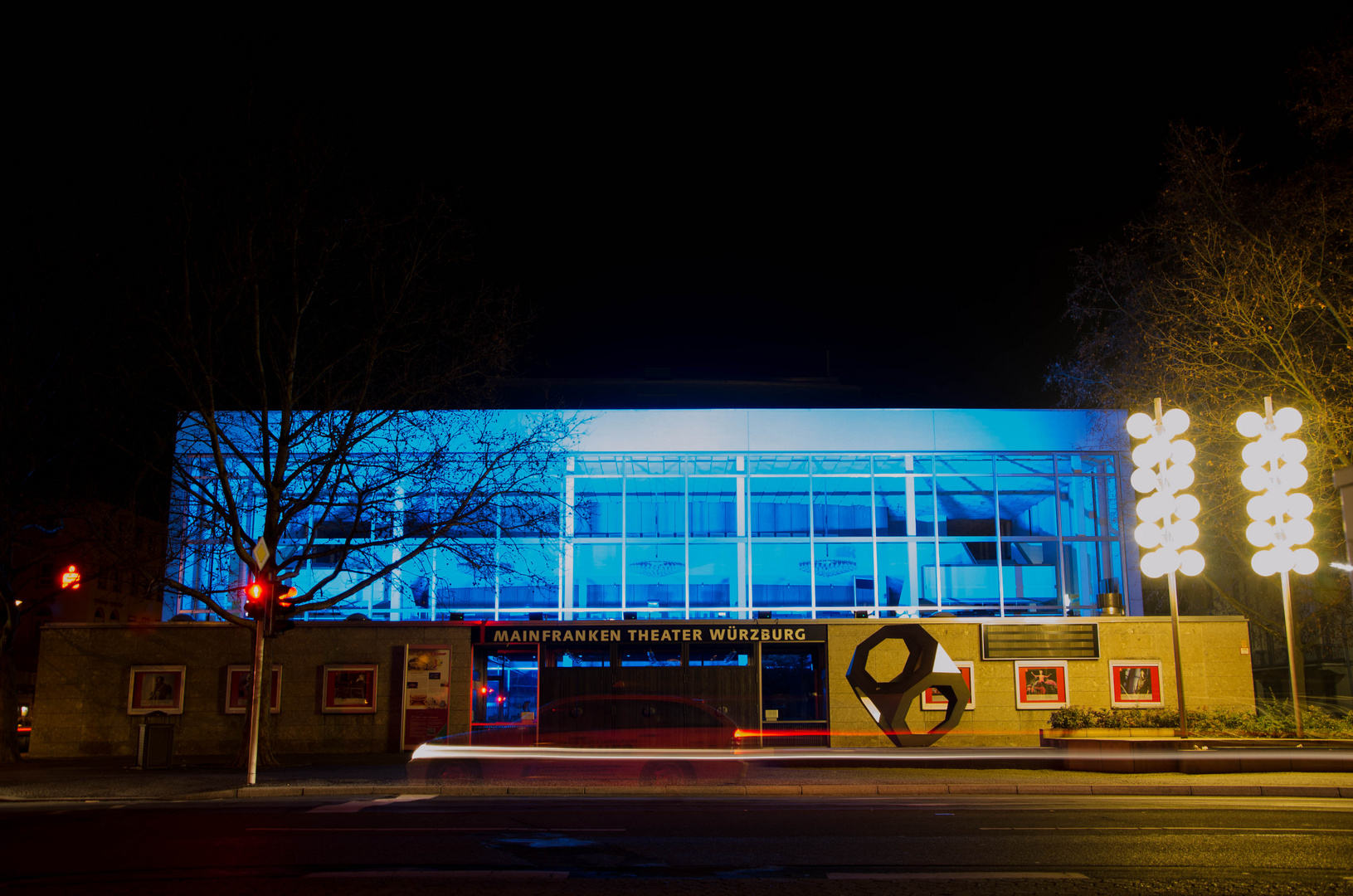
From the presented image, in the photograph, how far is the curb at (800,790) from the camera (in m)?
13.7

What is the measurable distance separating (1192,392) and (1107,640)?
6.19 meters

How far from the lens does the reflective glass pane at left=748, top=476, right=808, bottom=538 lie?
26188 mm

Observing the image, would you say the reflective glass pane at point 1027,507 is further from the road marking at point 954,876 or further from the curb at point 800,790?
the road marking at point 954,876

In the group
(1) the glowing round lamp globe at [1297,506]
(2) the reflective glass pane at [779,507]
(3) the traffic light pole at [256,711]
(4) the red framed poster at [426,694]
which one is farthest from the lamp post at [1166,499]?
(4) the red framed poster at [426,694]

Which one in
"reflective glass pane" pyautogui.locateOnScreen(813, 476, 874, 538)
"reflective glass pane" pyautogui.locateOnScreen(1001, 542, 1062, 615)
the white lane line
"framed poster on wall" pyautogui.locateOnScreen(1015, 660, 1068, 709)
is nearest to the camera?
the white lane line

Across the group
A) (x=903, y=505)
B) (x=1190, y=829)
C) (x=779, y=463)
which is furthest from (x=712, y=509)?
(x=1190, y=829)

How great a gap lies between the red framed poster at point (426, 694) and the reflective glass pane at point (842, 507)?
32.6 ft

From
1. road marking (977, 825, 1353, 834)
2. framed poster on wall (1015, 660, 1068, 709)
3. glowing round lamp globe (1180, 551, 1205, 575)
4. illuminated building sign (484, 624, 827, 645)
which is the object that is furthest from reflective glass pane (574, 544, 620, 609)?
road marking (977, 825, 1353, 834)

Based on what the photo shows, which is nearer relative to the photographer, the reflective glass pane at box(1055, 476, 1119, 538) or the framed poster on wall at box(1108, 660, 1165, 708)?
the framed poster on wall at box(1108, 660, 1165, 708)

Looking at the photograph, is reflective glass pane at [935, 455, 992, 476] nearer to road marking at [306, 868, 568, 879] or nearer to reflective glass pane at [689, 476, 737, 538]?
reflective glass pane at [689, 476, 737, 538]

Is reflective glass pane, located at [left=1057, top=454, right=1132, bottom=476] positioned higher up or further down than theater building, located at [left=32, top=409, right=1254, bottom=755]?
higher up

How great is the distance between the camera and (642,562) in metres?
26.1

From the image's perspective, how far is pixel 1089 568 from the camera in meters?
26.2

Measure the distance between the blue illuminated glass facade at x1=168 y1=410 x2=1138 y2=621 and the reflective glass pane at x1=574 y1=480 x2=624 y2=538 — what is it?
0.04 metres
